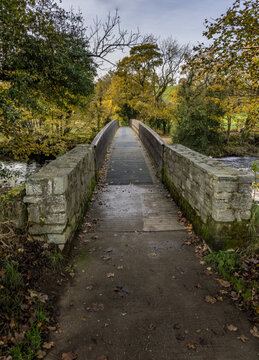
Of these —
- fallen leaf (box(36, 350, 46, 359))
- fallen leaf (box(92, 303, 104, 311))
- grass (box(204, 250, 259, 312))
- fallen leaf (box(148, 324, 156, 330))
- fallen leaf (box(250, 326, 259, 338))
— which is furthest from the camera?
grass (box(204, 250, 259, 312))

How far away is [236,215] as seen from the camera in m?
3.98

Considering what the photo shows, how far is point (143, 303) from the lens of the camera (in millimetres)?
3152

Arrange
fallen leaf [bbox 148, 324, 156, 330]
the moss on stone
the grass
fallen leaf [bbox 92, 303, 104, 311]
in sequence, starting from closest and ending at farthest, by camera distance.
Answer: fallen leaf [bbox 148, 324, 156, 330] → fallen leaf [bbox 92, 303, 104, 311] → the grass → the moss on stone

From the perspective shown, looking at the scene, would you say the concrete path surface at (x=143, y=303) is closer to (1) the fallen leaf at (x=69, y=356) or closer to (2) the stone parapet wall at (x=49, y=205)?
(1) the fallen leaf at (x=69, y=356)

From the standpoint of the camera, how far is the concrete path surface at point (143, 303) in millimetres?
2510

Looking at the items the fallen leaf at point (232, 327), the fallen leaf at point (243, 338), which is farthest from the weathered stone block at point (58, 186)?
the fallen leaf at point (243, 338)

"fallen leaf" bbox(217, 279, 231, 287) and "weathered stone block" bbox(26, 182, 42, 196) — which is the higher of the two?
"weathered stone block" bbox(26, 182, 42, 196)

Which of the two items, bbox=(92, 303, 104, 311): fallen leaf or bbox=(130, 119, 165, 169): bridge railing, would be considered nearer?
bbox=(92, 303, 104, 311): fallen leaf

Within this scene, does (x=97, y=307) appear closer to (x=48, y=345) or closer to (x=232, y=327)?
(x=48, y=345)

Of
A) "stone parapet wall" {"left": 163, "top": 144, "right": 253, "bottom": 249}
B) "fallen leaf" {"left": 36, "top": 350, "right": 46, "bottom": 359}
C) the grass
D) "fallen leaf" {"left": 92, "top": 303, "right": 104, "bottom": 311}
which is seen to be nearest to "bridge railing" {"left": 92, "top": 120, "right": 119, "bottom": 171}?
"stone parapet wall" {"left": 163, "top": 144, "right": 253, "bottom": 249}

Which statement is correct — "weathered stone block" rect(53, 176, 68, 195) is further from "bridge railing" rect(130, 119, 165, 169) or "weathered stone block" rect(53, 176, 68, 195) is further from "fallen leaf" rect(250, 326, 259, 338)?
"bridge railing" rect(130, 119, 165, 169)

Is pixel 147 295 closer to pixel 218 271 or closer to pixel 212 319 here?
pixel 212 319

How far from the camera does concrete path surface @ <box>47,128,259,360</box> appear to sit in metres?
2.51

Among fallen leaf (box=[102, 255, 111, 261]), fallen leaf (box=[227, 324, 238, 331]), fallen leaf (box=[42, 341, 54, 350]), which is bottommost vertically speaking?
fallen leaf (box=[42, 341, 54, 350])
